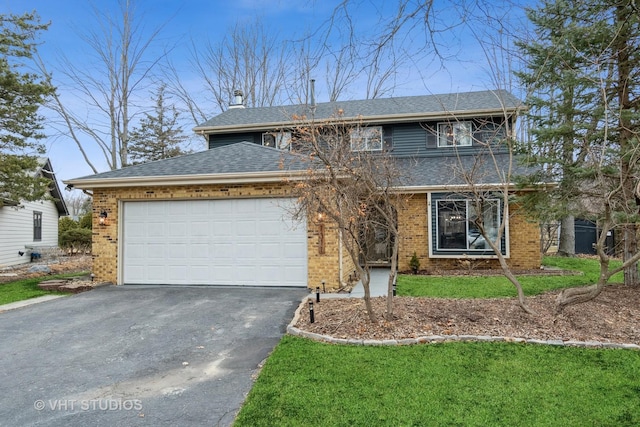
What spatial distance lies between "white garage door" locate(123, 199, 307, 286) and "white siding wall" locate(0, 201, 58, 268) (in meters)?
10.4

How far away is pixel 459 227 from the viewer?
11.6 meters

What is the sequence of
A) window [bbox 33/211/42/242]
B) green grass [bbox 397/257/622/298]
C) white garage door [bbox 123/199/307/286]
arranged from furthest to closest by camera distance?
window [bbox 33/211/42/242]
white garage door [bbox 123/199/307/286]
green grass [bbox 397/257/622/298]

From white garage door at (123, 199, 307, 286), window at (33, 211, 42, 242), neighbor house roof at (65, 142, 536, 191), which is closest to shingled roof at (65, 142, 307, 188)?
neighbor house roof at (65, 142, 536, 191)

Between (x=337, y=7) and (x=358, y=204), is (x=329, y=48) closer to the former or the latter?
(x=337, y=7)

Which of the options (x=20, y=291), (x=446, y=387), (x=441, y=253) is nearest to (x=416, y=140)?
(x=441, y=253)

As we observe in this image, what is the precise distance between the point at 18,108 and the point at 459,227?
547 inches

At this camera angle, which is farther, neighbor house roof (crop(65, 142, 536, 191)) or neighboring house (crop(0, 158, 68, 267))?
neighboring house (crop(0, 158, 68, 267))

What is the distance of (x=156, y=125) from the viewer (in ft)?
93.8

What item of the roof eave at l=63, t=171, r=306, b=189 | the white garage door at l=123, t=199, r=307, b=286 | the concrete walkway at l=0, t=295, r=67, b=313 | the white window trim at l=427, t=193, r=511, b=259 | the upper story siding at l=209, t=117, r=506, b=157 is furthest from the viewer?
the upper story siding at l=209, t=117, r=506, b=157

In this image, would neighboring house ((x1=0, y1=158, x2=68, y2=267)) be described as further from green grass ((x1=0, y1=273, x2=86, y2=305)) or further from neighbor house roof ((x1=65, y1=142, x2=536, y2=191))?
neighbor house roof ((x1=65, y1=142, x2=536, y2=191))

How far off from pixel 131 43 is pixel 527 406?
23.6 meters

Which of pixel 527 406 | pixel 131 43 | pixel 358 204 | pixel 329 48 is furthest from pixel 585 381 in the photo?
pixel 131 43

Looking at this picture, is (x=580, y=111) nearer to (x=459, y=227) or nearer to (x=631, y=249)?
(x=631, y=249)

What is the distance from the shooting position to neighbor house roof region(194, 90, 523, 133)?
44.7 ft
